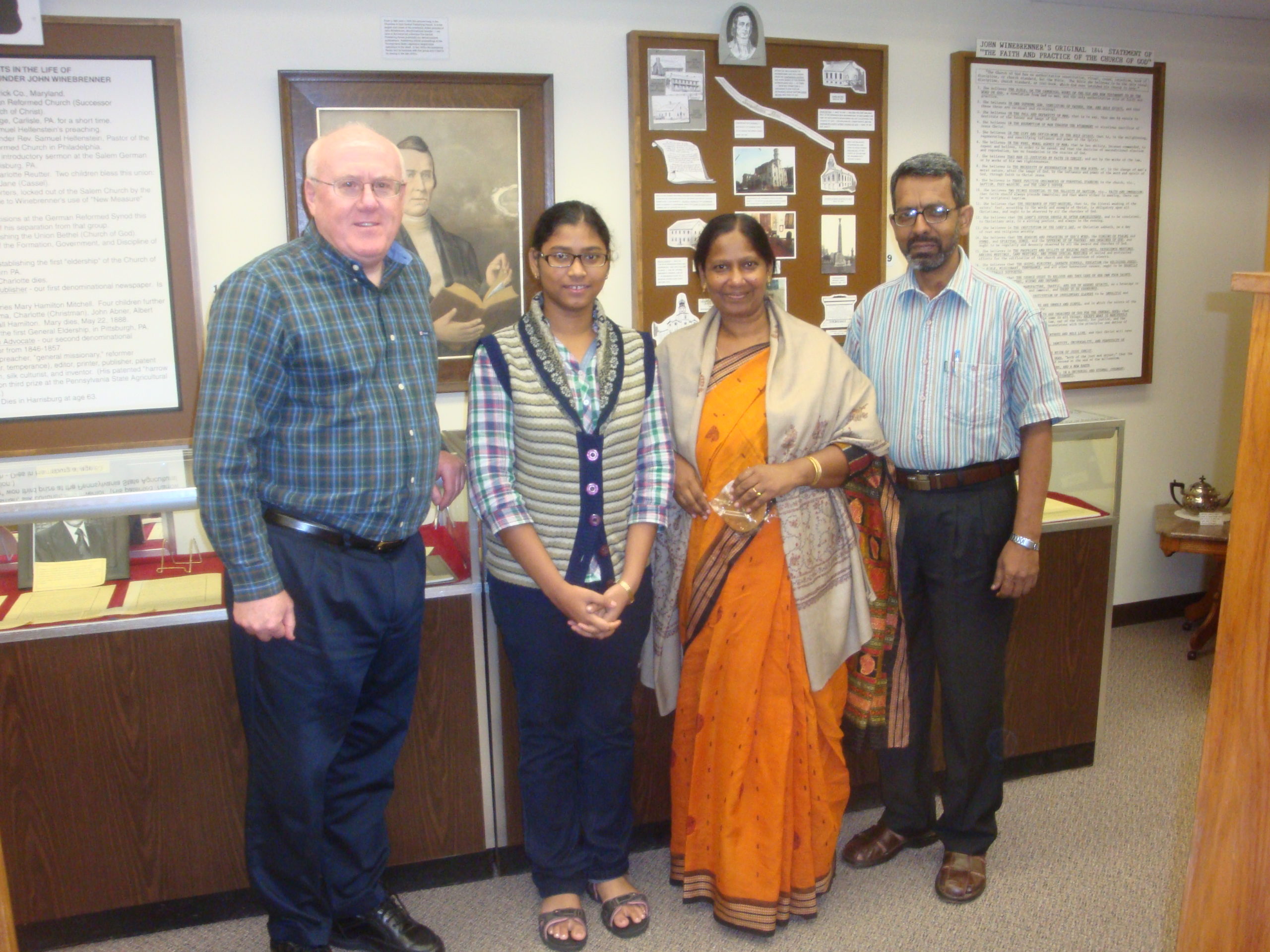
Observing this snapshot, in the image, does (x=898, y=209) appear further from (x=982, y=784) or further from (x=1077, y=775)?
(x=1077, y=775)

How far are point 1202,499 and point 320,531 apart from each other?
3.47m

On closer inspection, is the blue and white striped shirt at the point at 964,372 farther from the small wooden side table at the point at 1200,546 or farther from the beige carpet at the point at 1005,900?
the small wooden side table at the point at 1200,546

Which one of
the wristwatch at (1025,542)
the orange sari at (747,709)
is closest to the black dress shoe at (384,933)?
the orange sari at (747,709)

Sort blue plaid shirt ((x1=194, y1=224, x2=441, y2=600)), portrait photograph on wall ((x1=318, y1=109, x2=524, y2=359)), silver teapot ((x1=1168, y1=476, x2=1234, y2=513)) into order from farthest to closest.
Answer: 1. silver teapot ((x1=1168, y1=476, x2=1234, y2=513))
2. portrait photograph on wall ((x1=318, y1=109, x2=524, y2=359))
3. blue plaid shirt ((x1=194, y1=224, x2=441, y2=600))

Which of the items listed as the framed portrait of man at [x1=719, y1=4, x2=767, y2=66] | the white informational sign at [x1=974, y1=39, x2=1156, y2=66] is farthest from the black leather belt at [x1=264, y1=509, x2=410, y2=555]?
the white informational sign at [x1=974, y1=39, x2=1156, y2=66]

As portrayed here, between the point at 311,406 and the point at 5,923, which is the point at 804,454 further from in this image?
the point at 5,923

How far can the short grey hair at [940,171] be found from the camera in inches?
84.2

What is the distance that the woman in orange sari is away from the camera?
2064 mm

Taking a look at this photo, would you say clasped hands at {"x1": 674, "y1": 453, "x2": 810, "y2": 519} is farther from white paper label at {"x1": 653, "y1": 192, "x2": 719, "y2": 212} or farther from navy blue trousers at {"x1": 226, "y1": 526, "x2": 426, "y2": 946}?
white paper label at {"x1": 653, "y1": 192, "x2": 719, "y2": 212}

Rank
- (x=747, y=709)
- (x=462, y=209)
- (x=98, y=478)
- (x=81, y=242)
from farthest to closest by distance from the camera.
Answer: (x=462, y=209), (x=81, y=242), (x=98, y=478), (x=747, y=709)

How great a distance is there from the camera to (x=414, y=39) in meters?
2.94

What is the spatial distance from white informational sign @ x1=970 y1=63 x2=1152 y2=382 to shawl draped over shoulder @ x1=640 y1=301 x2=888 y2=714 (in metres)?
1.82

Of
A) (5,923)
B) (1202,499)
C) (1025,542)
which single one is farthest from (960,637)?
(1202,499)

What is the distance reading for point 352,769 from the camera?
2.04 metres
